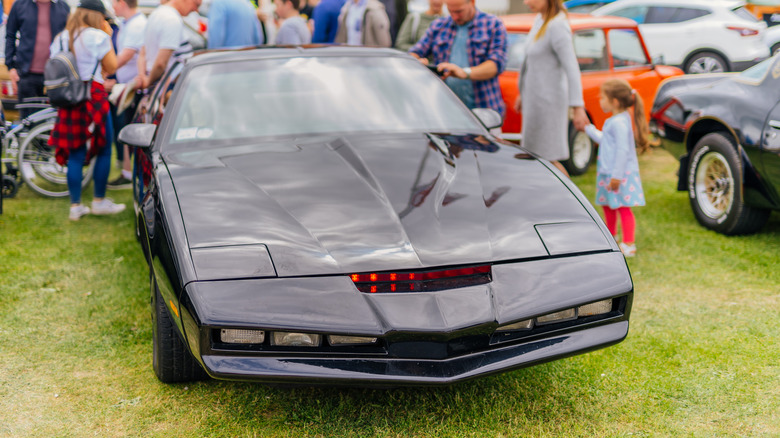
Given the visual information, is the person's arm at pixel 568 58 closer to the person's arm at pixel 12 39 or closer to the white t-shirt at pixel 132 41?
the white t-shirt at pixel 132 41

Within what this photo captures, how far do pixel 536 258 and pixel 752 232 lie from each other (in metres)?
3.40

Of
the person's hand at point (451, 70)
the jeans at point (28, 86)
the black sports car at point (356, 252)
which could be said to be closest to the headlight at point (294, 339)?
the black sports car at point (356, 252)

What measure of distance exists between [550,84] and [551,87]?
0.02m

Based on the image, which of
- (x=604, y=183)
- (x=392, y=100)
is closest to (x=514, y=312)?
(x=392, y=100)

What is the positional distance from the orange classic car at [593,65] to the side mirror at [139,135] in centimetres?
414

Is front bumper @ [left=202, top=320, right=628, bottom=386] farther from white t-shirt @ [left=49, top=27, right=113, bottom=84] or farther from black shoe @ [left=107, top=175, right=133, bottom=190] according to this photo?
black shoe @ [left=107, top=175, right=133, bottom=190]

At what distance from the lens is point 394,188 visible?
316 cm

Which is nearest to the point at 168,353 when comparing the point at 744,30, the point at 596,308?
the point at 596,308

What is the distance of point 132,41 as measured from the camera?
695cm

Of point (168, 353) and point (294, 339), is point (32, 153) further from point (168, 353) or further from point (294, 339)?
point (294, 339)

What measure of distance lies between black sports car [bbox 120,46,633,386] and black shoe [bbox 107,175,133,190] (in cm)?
383

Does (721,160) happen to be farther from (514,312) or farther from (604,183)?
(514,312)

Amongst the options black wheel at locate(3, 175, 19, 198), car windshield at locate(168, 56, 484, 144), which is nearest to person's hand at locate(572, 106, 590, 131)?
car windshield at locate(168, 56, 484, 144)

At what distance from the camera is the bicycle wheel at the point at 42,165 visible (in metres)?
6.83
